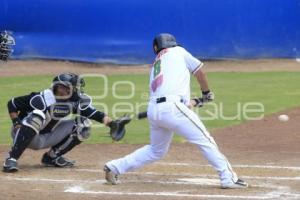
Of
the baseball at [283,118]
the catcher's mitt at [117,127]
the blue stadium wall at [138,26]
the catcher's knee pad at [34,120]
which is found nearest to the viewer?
the catcher's knee pad at [34,120]

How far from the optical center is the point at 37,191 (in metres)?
7.14

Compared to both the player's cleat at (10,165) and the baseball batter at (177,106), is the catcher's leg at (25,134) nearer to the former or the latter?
the player's cleat at (10,165)

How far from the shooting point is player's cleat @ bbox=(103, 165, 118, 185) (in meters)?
7.44

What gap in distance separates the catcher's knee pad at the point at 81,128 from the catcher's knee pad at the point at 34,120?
49 centimetres

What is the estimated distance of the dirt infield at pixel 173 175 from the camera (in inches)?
276

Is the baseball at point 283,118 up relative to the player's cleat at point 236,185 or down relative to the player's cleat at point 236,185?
up

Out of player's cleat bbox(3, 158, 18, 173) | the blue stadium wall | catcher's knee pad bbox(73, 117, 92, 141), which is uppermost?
the blue stadium wall

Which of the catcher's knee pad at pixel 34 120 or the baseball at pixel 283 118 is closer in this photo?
the catcher's knee pad at pixel 34 120

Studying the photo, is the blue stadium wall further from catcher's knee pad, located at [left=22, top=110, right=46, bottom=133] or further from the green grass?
catcher's knee pad, located at [left=22, top=110, right=46, bottom=133]

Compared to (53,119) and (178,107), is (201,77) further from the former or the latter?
(53,119)

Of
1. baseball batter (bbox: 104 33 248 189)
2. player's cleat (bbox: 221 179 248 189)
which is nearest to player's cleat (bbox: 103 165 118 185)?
baseball batter (bbox: 104 33 248 189)

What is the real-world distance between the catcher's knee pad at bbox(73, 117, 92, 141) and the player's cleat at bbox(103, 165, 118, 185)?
0.91m

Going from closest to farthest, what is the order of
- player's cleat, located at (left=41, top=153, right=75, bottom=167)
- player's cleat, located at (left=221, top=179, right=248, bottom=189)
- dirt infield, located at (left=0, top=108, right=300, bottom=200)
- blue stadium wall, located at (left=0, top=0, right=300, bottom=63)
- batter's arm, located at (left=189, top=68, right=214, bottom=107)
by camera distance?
dirt infield, located at (left=0, top=108, right=300, bottom=200), player's cleat, located at (left=221, top=179, right=248, bottom=189), batter's arm, located at (left=189, top=68, right=214, bottom=107), player's cleat, located at (left=41, top=153, right=75, bottom=167), blue stadium wall, located at (left=0, top=0, right=300, bottom=63)

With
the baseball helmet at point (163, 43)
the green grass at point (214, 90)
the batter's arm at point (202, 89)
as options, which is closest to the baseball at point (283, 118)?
the green grass at point (214, 90)
